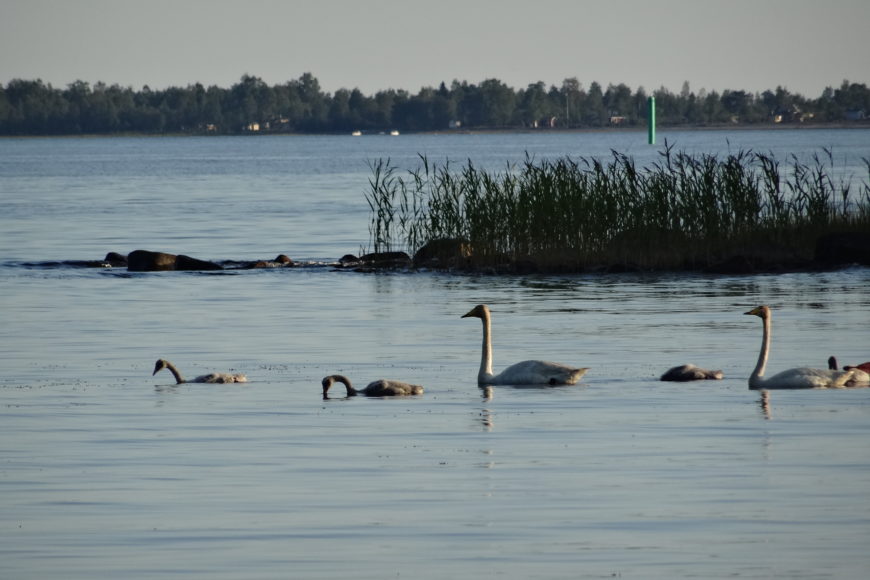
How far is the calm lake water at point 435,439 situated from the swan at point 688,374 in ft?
0.59

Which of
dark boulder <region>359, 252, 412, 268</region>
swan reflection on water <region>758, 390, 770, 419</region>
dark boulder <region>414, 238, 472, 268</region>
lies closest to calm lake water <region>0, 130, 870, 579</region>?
swan reflection on water <region>758, 390, 770, 419</region>

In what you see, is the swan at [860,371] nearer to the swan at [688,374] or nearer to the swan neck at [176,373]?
the swan at [688,374]

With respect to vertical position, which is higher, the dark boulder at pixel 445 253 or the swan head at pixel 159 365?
the swan head at pixel 159 365

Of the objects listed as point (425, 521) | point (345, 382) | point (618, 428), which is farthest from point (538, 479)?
point (345, 382)

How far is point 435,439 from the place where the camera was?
15039 millimetres

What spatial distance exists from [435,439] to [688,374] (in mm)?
4479

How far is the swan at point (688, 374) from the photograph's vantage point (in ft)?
60.1

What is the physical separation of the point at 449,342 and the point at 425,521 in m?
12.4

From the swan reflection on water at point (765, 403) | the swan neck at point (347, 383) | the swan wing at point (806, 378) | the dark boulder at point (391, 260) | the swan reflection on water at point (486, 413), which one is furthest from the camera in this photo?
the dark boulder at point (391, 260)

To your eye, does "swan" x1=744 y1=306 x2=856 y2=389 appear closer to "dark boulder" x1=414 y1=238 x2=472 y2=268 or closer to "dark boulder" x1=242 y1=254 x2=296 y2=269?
"dark boulder" x1=414 y1=238 x2=472 y2=268

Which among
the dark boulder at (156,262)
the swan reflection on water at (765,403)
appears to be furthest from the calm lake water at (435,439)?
the dark boulder at (156,262)

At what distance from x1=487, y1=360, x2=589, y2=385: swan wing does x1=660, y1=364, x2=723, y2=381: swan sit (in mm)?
1017

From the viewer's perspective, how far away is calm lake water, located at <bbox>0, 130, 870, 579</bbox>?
1053 centimetres

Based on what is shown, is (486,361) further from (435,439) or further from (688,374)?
(435,439)
